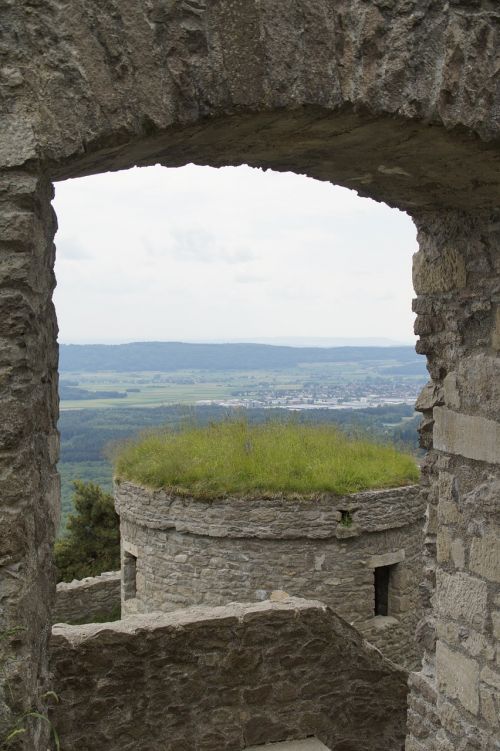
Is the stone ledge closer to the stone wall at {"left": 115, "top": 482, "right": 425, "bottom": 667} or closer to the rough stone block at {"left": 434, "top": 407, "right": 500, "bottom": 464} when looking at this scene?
the stone wall at {"left": 115, "top": 482, "right": 425, "bottom": 667}

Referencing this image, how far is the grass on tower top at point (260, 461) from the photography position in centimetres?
906

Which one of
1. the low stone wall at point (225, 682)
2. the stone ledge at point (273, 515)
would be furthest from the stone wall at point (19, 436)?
the stone ledge at point (273, 515)

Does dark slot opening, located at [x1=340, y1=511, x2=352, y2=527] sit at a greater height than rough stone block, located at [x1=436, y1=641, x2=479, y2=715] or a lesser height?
lesser

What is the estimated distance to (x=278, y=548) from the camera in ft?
29.5

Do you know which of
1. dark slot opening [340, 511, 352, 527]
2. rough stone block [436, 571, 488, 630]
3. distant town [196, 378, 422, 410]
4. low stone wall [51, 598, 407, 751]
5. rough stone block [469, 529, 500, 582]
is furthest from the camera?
distant town [196, 378, 422, 410]

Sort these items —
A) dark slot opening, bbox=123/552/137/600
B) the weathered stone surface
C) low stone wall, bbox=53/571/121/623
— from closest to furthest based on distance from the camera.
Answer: the weathered stone surface, dark slot opening, bbox=123/552/137/600, low stone wall, bbox=53/571/121/623

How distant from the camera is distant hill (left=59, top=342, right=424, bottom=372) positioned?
72188 mm

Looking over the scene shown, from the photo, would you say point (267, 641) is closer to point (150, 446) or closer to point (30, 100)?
point (30, 100)

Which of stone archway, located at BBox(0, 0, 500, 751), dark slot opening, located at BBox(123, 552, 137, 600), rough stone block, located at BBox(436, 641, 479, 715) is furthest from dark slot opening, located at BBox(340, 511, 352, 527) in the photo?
stone archway, located at BBox(0, 0, 500, 751)

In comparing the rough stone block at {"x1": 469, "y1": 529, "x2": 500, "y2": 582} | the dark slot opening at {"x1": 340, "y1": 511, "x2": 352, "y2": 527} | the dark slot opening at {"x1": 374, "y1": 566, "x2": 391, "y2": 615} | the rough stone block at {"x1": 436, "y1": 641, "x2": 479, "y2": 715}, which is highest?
the rough stone block at {"x1": 469, "y1": 529, "x2": 500, "y2": 582}

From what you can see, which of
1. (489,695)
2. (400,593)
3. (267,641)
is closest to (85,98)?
(489,695)

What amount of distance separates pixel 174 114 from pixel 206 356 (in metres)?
75.0

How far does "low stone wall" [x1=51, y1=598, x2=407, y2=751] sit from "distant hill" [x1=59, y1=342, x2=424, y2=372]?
2502 inches

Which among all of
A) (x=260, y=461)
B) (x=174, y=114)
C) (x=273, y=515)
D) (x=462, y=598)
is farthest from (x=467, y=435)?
(x=260, y=461)
